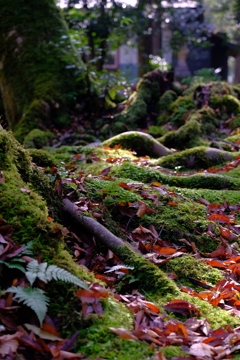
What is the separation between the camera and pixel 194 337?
2.02m

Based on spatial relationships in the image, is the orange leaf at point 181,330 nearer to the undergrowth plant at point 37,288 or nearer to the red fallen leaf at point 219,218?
the undergrowth plant at point 37,288

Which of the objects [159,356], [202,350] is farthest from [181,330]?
[159,356]

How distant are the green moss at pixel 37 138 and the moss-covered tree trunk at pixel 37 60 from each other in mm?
998

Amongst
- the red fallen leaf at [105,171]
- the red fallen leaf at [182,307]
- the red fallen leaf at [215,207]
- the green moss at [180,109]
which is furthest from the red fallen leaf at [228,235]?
the green moss at [180,109]

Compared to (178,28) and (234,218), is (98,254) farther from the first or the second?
(178,28)

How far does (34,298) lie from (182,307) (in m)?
0.98

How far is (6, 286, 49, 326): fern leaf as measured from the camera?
1715mm

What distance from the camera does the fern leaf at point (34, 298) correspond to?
1715mm

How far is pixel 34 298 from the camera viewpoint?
1771 millimetres

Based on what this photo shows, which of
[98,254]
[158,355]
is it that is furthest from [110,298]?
[98,254]

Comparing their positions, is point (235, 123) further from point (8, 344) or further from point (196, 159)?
point (8, 344)

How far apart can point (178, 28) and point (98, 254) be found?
1894 centimetres

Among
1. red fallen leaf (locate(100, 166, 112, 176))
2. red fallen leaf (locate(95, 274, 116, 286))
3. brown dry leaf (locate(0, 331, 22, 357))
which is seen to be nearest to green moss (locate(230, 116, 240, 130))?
red fallen leaf (locate(100, 166, 112, 176))

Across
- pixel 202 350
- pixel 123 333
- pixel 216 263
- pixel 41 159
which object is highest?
pixel 41 159
